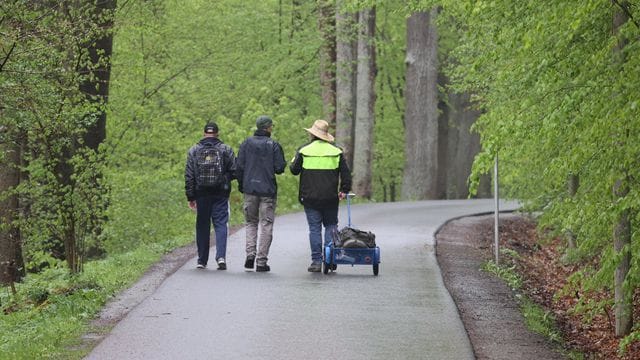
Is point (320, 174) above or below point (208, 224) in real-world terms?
above

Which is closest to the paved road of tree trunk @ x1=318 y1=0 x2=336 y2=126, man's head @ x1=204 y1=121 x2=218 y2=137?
man's head @ x1=204 y1=121 x2=218 y2=137

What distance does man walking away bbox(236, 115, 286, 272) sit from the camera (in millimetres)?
15344

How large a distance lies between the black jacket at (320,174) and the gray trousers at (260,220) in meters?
0.53

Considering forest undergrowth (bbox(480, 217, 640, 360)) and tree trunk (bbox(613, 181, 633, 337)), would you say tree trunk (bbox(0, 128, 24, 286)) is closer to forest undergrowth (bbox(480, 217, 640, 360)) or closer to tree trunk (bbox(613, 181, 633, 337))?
forest undergrowth (bbox(480, 217, 640, 360))

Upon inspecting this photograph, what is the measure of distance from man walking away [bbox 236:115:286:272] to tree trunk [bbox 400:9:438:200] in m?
22.5

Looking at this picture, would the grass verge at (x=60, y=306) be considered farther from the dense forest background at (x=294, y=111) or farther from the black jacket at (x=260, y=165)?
the black jacket at (x=260, y=165)

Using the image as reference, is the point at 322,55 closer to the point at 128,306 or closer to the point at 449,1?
the point at 449,1

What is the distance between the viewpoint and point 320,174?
15.1 m

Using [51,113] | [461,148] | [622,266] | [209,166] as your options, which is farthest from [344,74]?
[622,266]

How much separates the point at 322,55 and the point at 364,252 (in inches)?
937

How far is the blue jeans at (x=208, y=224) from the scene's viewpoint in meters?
15.5

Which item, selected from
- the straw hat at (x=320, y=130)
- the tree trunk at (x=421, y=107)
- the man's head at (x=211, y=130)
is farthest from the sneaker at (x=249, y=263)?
the tree trunk at (x=421, y=107)

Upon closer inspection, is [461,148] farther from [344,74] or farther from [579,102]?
[579,102]

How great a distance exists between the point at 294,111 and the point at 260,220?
19233 millimetres
